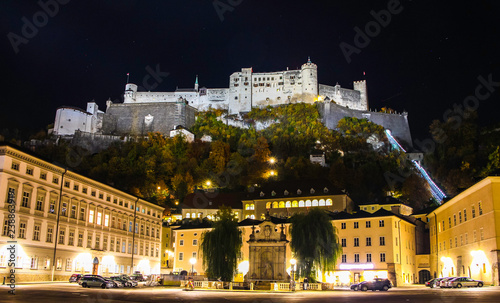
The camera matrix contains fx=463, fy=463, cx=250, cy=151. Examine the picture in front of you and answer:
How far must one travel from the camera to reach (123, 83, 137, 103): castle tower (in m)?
142

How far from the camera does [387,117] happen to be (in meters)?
134

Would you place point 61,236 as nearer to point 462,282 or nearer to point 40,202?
point 40,202

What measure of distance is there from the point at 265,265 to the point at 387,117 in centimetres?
10708

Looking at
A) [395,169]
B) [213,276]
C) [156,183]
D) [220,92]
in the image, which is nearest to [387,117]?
[395,169]

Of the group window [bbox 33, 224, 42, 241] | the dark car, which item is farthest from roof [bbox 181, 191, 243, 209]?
the dark car

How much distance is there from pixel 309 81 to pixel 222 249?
342 feet

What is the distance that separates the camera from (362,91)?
14525cm

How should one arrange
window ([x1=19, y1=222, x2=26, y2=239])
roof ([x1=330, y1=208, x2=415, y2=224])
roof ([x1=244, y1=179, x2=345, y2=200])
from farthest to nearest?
roof ([x1=244, y1=179, x2=345, y2=200])
roof ([x1=330, y1=208, x2=415, y2=224])
window ([x1=19, y1=222, x2=26, y2=239])

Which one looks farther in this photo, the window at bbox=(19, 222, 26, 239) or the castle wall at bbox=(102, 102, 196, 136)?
the castle wall at bbox=(102, 102, 196, 136)

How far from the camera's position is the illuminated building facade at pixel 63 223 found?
38.9 m

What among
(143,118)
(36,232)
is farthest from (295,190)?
(143,118)

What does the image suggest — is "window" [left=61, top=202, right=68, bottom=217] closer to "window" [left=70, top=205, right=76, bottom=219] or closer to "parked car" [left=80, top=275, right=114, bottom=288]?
"window" [left=70, top=205, right=76, bottom=219]

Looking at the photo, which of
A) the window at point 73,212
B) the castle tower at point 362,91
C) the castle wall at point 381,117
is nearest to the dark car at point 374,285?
the window at point 73,212

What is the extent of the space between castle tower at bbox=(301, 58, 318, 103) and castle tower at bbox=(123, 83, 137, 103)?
51913 millimetres
